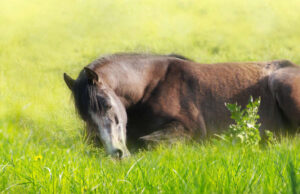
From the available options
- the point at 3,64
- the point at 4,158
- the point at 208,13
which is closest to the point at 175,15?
the point at 208,13

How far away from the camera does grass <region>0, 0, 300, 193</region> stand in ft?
10.0

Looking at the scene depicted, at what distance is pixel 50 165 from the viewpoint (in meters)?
3.62

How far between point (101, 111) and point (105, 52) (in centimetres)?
625

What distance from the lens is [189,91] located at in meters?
6.61

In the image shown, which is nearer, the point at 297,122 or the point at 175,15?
the point at 297,122

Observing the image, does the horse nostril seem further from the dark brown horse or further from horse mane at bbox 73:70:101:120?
the dark brown horse

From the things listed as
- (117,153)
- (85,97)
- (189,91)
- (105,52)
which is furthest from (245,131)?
(105,52)

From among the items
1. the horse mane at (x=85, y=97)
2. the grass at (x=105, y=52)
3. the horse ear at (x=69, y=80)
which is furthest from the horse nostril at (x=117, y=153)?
the horse ear at (x=69, y=80)

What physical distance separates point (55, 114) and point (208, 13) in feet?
31.6

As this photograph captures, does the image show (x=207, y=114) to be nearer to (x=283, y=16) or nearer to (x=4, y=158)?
(x=4, y=158)

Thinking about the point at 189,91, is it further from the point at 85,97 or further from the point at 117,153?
the point at 117,153

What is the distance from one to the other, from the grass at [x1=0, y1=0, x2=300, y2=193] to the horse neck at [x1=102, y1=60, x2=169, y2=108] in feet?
2.09

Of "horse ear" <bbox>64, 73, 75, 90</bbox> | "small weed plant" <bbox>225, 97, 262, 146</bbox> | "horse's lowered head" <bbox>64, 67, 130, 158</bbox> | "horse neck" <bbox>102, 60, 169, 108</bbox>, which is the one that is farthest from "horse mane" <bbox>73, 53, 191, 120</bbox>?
"small weed plant" <bbox>225, 97, 262, 146</bbox>

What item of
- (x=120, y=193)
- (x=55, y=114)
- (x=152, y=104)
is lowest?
(x=55, y=114)
